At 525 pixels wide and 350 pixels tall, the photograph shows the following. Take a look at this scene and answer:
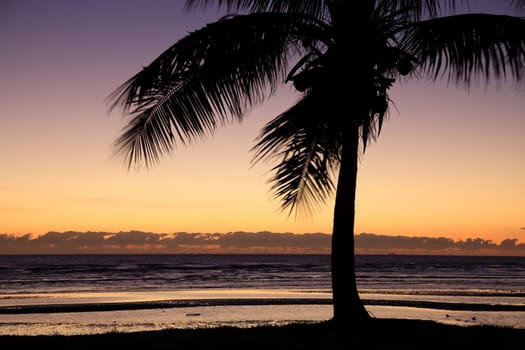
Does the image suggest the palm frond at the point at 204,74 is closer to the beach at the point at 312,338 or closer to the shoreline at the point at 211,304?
the beach at the point at 312,338

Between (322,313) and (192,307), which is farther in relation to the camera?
(192,307)

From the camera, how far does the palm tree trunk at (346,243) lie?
8.38 meters

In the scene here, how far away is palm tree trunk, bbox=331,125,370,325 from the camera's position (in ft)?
27.5

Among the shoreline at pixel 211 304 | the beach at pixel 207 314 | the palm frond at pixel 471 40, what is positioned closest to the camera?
the palm frond at pixel 471 40

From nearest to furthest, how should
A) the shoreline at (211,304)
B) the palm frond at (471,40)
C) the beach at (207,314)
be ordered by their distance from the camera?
the palm frond at (471,40) → the beach at (207,314) → the shoreline at (211,304)

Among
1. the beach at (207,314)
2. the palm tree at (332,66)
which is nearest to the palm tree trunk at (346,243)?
the palm tree at (332,66)

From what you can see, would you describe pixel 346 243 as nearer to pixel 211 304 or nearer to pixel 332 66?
pixel 332 66

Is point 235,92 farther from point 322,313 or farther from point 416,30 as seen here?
point 322,313

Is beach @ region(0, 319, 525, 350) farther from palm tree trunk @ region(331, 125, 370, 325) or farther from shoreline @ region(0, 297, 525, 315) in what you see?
shoreline @ region(0, 297, 525, 315)

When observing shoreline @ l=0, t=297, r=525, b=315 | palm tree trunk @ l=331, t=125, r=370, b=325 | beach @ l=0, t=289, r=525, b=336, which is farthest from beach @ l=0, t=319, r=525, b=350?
shoreline @ l=0, t=297, r=525, b=315

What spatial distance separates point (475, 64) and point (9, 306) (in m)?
21.3

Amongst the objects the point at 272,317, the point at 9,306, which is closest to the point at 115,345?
the point at 272,317

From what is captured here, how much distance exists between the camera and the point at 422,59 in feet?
26.5

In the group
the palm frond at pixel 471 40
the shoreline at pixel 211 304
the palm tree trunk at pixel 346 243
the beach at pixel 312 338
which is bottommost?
the shoreline at pixel 211 304
